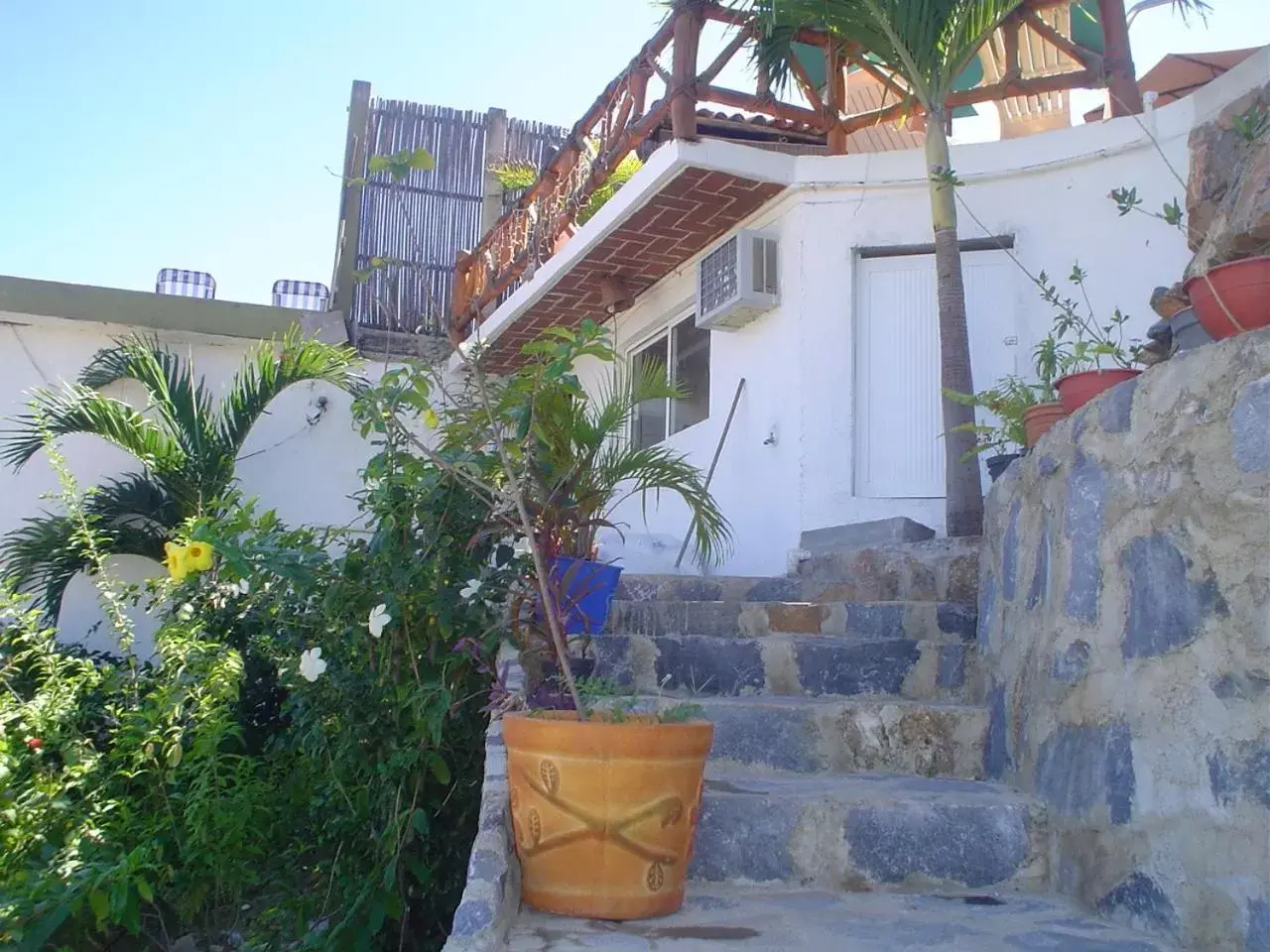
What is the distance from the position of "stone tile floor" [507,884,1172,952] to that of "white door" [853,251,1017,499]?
12.0ft

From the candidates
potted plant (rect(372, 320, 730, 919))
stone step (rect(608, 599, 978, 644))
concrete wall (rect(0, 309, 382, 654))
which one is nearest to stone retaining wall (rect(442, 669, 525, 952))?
potted plant (rect(372, 320, 730, 919))

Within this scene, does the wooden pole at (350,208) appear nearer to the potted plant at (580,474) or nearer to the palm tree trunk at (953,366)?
the palm tree trunk at (953,366)

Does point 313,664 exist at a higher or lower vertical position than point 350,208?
lower

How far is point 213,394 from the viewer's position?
28.5 feet

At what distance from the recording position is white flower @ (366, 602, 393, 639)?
10.8ft

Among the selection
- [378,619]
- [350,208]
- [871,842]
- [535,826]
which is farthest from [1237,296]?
[350,208]

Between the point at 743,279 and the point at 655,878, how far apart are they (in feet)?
15.2

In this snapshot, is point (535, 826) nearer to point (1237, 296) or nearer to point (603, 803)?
point (603, 803)

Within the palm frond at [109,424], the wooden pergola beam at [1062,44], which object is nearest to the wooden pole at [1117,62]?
the wooden pergola beam at [1062,44]

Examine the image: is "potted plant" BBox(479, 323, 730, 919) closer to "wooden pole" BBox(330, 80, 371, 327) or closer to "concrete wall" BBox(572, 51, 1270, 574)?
"concrete wall" BBox(572, 51, 1270, 574)

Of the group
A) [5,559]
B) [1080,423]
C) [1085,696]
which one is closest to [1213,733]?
[1085,696]

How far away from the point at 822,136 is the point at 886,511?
8.12ft

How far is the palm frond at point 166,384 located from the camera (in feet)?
24.3

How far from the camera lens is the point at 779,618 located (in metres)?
4.48
